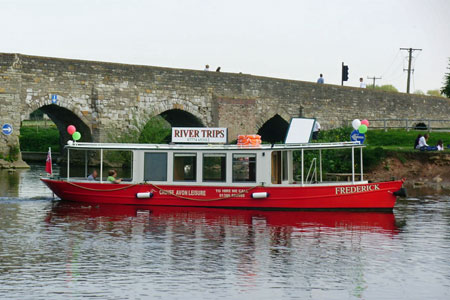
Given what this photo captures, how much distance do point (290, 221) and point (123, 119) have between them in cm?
2069

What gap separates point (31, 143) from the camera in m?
56.6

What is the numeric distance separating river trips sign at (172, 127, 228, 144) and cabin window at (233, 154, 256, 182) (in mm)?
786

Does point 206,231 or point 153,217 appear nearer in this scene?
point 206,231

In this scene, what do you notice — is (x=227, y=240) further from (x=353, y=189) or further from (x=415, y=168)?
(x=415, y=168)

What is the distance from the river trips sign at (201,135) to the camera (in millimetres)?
23703

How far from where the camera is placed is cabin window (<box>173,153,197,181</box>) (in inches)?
920

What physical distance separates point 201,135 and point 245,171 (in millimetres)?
1671

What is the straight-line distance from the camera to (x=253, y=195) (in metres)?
23.1

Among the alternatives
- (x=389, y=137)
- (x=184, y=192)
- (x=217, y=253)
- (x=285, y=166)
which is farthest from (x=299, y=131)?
(x=389, y=137)

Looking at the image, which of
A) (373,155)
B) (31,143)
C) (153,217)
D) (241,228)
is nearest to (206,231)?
(241,228)

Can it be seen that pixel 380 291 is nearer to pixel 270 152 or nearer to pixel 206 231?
pixel 206 231

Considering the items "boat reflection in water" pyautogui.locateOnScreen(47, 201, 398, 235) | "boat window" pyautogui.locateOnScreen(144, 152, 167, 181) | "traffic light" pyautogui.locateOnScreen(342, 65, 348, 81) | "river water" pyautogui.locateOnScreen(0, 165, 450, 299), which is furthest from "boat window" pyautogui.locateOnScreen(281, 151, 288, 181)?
"traffic light" pyautogui.locateOnScreen(342, 65, 348, 81)

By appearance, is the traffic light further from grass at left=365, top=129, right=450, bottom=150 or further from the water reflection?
the water reflection

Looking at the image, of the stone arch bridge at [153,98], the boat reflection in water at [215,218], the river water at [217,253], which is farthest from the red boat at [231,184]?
the stone arch bridge at [153,98]
